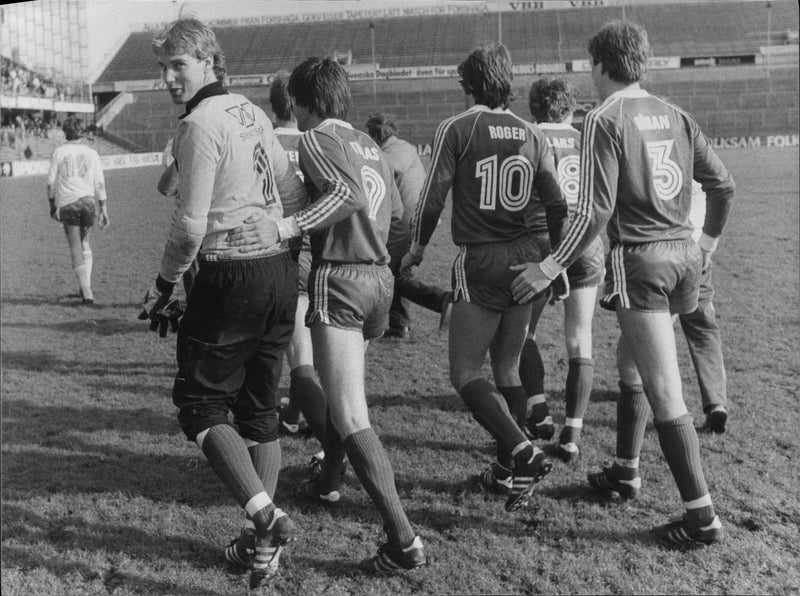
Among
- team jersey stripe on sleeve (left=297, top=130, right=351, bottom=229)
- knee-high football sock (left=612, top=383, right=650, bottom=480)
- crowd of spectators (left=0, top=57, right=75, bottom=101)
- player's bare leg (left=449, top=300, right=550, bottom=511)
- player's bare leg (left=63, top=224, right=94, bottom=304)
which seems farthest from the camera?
player's bare leg (left=63, top=224, right=94, bottom=304)

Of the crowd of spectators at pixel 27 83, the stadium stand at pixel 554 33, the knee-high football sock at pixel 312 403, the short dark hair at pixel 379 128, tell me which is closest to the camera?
the knee-high football sock at pixel 312 403

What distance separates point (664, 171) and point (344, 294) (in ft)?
4.66

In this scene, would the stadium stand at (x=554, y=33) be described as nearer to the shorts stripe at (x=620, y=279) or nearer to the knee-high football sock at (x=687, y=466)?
the shorts stripe at (x=620, y=279)

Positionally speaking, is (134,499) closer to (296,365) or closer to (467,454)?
(296,365)

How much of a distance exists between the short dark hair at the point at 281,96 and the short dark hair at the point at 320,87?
3.37ft

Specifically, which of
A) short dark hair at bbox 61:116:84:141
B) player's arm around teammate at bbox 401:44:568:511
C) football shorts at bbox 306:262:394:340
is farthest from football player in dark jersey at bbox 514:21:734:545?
short dark hair at bbox 61:116:84:141

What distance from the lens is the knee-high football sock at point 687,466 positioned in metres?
3.08

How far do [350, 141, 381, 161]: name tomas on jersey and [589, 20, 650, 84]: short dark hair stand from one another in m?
1.02

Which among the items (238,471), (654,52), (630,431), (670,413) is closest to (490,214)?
(670,413)

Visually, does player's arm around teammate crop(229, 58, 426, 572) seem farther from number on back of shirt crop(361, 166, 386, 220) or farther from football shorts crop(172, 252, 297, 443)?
football shorts crop(172, 252, 297, 443)

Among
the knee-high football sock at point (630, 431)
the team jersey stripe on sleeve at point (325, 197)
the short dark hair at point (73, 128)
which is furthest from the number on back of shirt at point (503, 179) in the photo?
the short dark hair at point (73, 128)

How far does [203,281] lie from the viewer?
2.87m

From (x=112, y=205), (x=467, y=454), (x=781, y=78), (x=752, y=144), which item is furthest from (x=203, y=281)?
(x=781, y=78)

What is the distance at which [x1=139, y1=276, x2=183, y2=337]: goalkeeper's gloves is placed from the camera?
285cm
